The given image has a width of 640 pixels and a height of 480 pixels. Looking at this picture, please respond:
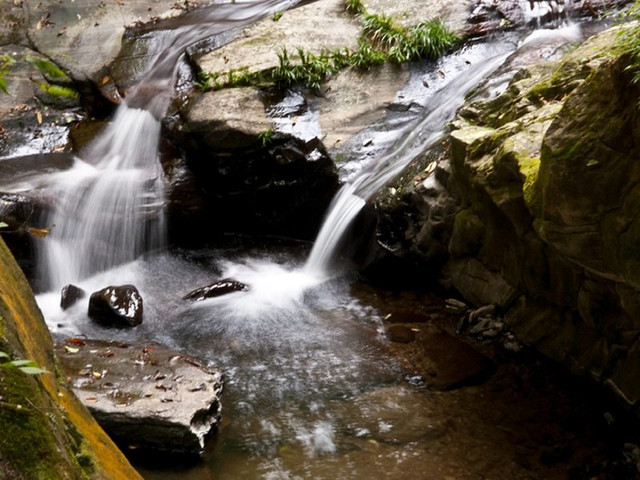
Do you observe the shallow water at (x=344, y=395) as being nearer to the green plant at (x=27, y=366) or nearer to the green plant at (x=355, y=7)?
the green plant at (x=27, y=366)

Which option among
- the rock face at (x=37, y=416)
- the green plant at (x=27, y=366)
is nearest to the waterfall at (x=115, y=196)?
the rock face at (x=37, y=416)


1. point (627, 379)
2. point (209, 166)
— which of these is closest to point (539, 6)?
point (209, 166)

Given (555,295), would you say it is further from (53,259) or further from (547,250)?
(53,259)

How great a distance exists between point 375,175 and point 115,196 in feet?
11.2

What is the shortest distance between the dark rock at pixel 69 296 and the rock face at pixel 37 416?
13.7 ft

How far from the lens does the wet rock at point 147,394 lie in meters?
5.00

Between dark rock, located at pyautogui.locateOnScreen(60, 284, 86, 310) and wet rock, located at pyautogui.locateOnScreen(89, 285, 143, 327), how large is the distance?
42 centimetres

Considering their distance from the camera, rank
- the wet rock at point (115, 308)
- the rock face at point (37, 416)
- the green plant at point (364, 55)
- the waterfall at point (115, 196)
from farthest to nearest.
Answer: the green plant at point (364, 55) → the waterfall at point (115, 196) → the wet rock at point (115, 308) → the rock face at point (37, 416)

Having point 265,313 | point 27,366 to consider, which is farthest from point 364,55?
point 27,366

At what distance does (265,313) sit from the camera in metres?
7.30

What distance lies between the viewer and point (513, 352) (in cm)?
627

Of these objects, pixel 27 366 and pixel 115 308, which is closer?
pixel 27 366

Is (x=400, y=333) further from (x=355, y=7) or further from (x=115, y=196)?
(x=355, y=7)

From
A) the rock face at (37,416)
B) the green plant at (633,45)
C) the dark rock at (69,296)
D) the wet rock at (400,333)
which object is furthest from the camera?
the dark rock at (69,296)
